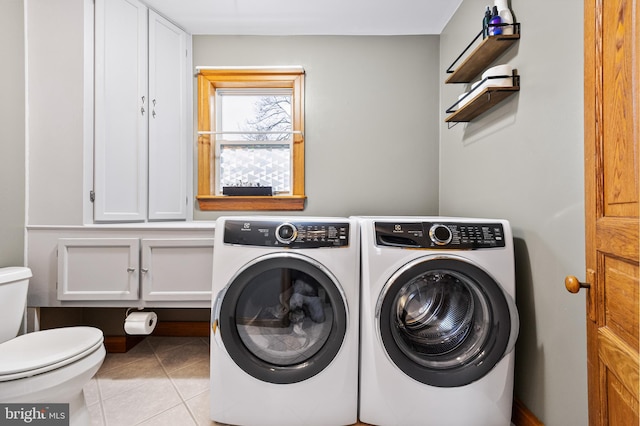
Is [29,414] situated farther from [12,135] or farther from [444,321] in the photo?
[444,321]

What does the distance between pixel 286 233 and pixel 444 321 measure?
2.70 feet

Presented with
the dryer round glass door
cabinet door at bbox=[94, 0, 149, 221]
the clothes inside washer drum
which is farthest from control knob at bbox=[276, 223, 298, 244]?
cabinet door at bbox=[94, 0, 149, 221]

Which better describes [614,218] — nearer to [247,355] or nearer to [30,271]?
[247,355]

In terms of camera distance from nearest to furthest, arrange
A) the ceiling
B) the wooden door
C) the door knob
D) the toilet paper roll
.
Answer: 1. the wooden door
2. the door knob
3. the toilet paper roll
4. the ceiling

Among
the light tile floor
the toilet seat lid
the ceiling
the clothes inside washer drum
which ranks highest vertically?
the ceiling

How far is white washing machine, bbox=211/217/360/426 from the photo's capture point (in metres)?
1.25

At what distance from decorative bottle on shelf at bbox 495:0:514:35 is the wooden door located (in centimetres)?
59

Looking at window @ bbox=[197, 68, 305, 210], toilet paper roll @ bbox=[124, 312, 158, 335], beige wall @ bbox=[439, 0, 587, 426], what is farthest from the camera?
window @ bbox=[197, 68, 305, 210]

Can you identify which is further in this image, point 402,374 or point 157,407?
point 157,407

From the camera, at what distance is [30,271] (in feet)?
5.08

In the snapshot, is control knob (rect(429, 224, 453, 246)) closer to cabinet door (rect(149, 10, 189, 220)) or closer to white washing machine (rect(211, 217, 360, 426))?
white washing machine (rect(211, 217, 360, 426))

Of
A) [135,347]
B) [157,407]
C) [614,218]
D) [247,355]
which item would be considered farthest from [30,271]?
[614,218]

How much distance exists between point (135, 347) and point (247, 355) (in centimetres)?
131

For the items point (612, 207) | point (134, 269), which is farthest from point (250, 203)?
point (612, 207)
